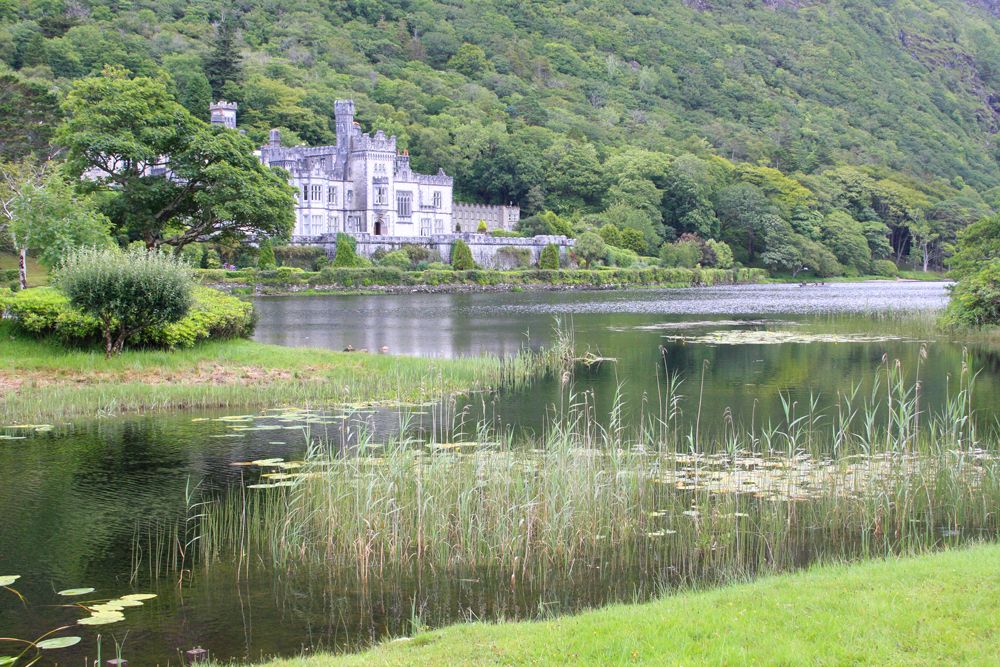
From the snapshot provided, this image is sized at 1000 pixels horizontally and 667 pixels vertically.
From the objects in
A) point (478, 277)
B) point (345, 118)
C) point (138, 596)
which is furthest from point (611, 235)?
point (138, 596)

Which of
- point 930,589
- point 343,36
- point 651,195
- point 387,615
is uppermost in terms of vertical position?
point 343,36

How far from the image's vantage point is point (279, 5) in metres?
168

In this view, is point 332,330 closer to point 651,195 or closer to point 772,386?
point 772,386

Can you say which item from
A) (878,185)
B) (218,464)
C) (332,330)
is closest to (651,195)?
(878,185)

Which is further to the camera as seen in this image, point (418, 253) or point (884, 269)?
point (884, 269)

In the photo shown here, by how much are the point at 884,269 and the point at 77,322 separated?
325ft

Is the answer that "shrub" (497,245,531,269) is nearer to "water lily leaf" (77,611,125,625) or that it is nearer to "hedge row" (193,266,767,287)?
"hedge row" (193,266,767,287)

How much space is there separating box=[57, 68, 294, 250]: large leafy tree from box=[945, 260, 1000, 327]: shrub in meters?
20.9

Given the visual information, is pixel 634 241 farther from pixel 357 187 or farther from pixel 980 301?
pixel 980 301

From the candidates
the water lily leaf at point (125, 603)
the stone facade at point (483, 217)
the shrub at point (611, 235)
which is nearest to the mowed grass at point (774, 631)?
the water lily leaf at point (125, 603)

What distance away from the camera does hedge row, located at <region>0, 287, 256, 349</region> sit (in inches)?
832

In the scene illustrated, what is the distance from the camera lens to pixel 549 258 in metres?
82.4

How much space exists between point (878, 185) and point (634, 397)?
108 meters

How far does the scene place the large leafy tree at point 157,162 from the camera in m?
28.8
